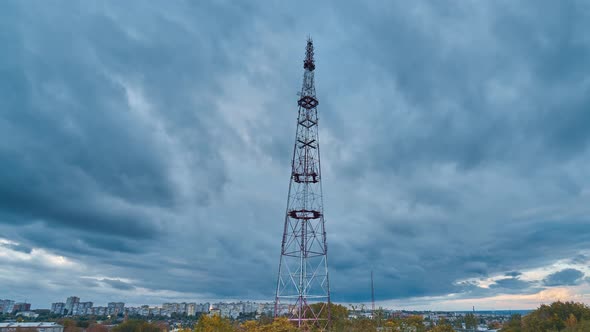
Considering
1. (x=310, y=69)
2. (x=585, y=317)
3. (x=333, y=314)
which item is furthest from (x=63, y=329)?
(x=585, y=317)

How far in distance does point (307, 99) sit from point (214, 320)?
A: 29.1 meters

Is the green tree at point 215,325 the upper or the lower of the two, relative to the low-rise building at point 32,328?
upper

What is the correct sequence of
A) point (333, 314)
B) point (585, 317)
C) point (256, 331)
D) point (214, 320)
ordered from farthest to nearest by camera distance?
point (333, 314), point (585, 317), point (214, 320), point (256, 331)

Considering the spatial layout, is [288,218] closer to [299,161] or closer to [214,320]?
[299,161]

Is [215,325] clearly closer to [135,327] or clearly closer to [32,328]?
[135,327]

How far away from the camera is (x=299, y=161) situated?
1877 inches

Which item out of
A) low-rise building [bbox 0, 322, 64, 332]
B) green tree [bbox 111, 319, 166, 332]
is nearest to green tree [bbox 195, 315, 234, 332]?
green tree [bbox 111, 319, 166, 332]

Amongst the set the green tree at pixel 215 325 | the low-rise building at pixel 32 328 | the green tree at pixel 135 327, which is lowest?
the low-rise building at pixel 32 328

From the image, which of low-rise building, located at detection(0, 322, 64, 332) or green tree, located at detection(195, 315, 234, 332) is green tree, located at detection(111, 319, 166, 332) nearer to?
low-rise building, located at detection(0, 322, 64, 332)

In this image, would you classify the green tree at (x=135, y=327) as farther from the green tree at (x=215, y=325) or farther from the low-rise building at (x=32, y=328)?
the green tree at (x=215, y=325)

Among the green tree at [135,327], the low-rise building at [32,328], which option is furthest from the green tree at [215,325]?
the low-rise building at [32,328]

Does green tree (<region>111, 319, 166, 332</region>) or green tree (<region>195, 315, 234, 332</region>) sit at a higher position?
green tree (<region>195, 315, 234, 332</region>)

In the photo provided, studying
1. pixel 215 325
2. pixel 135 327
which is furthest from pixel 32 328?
pixel 215 325

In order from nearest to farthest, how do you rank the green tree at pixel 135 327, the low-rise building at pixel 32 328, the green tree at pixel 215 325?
the green tree at pixel 215 325 < the green tree at pixel 135 327 < the low-rise building at pixel 32 328
